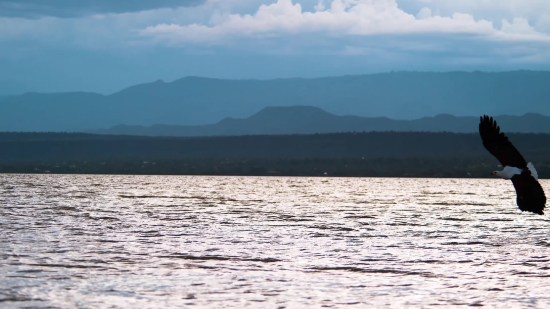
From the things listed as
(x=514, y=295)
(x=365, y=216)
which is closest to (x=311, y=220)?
(x=365, y=216)

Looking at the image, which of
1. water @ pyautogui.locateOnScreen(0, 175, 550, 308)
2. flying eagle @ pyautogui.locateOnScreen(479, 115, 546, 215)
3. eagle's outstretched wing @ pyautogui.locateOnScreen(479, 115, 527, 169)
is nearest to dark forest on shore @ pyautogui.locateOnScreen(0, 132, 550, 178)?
water @ pyautogui.locateOnScreen(0, 175, 550, 308)

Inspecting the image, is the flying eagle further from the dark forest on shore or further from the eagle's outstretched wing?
the dark forest on shore

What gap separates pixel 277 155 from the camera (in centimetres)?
17012

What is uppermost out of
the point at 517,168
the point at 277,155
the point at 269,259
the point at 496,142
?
the point at 496,142

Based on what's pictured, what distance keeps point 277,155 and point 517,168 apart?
145482mm

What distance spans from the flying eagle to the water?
85.0 inches

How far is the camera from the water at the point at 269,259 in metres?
20.5

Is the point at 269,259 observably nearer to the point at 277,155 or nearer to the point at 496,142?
the point at 496,142

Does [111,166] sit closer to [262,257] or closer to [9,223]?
[9,223]

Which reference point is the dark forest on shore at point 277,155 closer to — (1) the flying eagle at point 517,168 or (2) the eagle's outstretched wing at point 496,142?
(1) the flying eagle at point 517,168

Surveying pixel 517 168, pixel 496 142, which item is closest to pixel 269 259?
pixel 496 142

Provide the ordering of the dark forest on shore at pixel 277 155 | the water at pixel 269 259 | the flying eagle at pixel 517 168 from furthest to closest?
the dark forest on shore at pixel 277 155
the flying eagle at pixel 517 168
the water at pixel 269 259

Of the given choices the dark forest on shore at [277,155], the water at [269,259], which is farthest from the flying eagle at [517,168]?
the dark forest on shore at [277,155]

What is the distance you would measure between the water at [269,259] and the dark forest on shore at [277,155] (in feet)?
311
